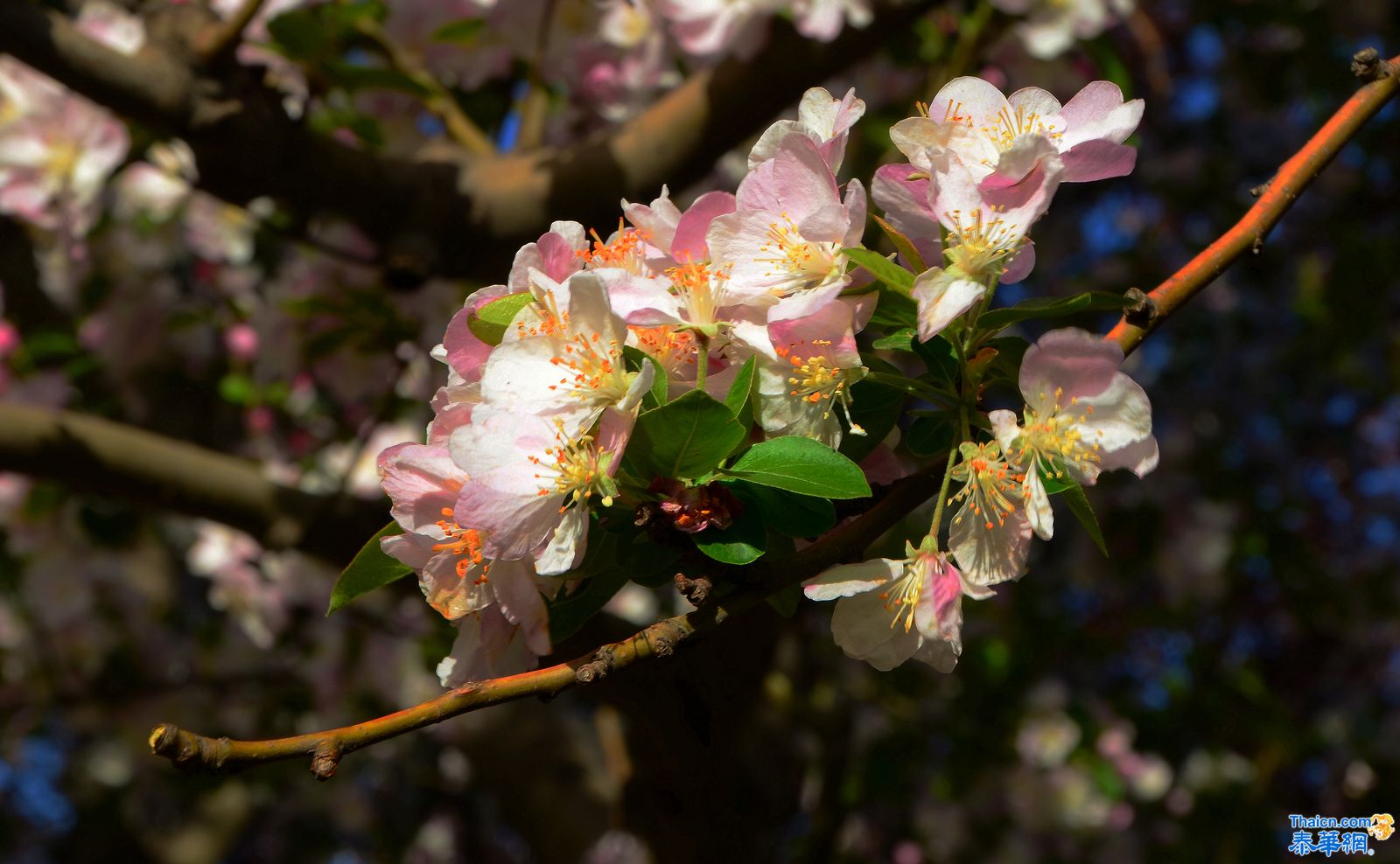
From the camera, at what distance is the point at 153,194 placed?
7.45ft

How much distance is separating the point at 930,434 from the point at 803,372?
11cm

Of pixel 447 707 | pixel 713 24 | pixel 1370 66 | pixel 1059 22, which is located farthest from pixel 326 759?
pixel 1059 22

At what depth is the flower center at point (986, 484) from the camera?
0.63 metres

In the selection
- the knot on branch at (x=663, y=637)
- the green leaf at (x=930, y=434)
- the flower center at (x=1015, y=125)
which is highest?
the flower center at (x=1015, y=125)

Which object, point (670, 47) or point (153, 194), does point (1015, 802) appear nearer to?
point (670, 47)

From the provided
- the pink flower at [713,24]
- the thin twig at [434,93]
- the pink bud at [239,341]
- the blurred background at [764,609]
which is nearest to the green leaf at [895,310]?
the blurred background at [764,609]

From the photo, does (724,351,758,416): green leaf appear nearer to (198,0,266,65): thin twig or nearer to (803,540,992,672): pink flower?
(803,540,992,672): pink flower

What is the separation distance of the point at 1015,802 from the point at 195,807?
7.58 feet

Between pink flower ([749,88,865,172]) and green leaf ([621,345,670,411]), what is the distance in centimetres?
13

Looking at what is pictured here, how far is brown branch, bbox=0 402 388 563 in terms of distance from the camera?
1410 millimetres

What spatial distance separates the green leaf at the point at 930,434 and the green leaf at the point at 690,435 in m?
0.14

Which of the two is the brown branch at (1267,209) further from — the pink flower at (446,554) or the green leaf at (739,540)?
the pink flower at (446,554)

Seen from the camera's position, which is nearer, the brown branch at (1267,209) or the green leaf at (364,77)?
the brown branch at (1267,209)

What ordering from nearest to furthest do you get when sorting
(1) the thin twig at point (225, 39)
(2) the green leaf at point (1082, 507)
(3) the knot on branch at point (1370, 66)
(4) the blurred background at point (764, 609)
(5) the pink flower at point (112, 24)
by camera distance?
(2) the green leaf at point (1082, 507) → (3) the knot on branch at point (1370, 66) → (1) the thin twig at point (225, 39) → (4) the blurred background at point (764, 609) → (5) the pink flower at point (112, 24)
